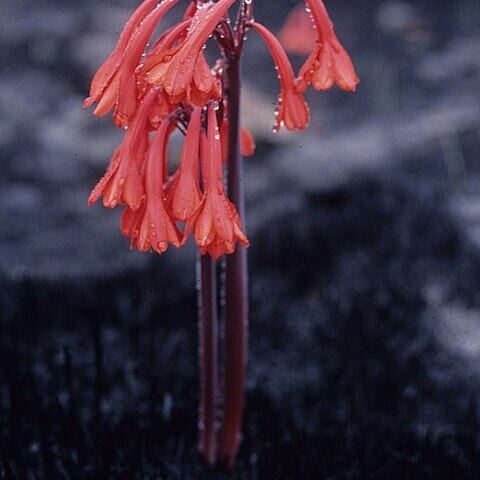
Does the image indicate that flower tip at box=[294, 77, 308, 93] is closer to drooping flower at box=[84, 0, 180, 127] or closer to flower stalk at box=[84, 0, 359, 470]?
flower stalk at box=[84, 0, 359, 470]

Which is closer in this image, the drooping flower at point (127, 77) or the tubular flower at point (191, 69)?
the tubular flower at point (191, 69)

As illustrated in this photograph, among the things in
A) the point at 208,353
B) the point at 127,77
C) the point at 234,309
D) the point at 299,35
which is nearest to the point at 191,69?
the point at 127,77

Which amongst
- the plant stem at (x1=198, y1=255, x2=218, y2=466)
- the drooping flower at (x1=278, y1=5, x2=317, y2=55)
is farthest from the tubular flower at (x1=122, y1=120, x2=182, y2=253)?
the drooping flower at (x1=278, y1=5, x2=317, y2=55)

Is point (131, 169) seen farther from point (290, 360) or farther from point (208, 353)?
point (290, 360)

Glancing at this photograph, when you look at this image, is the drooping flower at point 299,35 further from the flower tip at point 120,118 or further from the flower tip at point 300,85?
the flower tip at point 120,118

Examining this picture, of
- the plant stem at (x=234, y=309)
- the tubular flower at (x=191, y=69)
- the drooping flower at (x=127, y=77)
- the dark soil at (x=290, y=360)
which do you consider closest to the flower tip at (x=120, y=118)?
the drooping flower at (x=127, y=77)

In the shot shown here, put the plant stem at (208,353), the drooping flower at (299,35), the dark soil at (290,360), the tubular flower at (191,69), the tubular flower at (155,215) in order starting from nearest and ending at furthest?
the tubular flower at (191,69) → the tubular flower at (155,215) → the plant stem at (208,353) → the dark soil at (290,360) → the drooping flower at (299,35)
